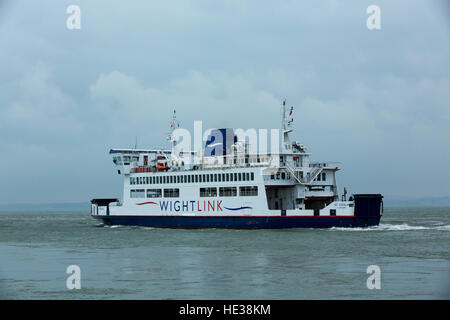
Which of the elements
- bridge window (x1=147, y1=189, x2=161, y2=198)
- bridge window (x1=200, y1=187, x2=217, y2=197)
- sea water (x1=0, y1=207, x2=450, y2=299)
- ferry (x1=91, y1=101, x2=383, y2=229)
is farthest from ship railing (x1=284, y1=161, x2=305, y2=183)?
bridge window (x1=147, y1=189, x2=161, y2=198)

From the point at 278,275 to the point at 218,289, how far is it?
358 centimetres

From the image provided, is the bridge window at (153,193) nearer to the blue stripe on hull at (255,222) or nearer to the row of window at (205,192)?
the row of window at (205,192)

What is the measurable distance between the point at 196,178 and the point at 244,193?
534 cm

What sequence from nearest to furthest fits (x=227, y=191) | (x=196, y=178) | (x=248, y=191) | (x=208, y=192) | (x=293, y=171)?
(x=293, y=171), (x=248, y=191), (x=227, y=191), (x=208, y=192), (x=196, y=178)

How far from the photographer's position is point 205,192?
46438 mm

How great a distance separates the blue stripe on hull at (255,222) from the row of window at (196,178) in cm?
306

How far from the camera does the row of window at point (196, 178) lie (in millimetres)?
43750

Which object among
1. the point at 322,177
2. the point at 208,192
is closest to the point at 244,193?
the point at 208,192

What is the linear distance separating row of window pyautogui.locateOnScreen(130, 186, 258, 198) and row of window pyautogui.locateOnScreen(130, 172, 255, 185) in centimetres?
71

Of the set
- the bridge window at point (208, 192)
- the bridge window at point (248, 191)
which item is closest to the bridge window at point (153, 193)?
the bridge window at point (208, 192)

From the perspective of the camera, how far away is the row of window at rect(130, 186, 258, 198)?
4341 centimetres

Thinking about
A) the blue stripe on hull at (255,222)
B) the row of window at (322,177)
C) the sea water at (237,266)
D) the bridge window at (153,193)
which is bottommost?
the sea water at (237,266)

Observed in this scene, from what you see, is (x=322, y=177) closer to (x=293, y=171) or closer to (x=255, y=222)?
(x=293, y=171)
